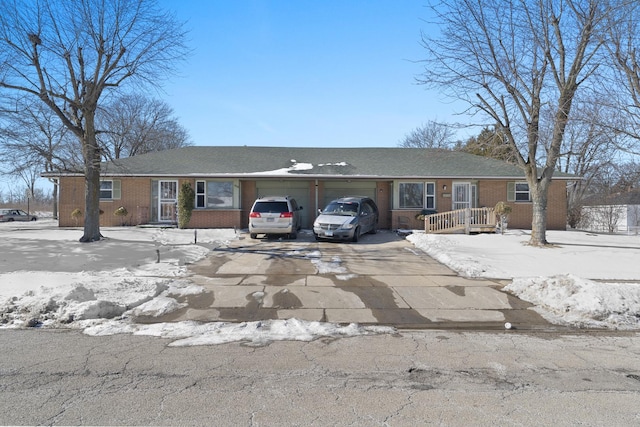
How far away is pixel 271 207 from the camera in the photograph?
53.0 feet

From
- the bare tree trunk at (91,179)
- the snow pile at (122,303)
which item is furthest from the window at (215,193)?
the snow pile at (122,303)

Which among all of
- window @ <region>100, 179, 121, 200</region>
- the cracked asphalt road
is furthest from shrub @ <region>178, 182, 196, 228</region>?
the cracked asphalt road

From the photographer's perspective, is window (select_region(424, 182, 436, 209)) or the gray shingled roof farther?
window (select_region(424, 182, 436, 209))

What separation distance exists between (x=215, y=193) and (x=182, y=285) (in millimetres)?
12937

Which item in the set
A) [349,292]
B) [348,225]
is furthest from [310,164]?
[349,292]

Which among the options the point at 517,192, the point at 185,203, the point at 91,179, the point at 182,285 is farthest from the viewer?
the point at 517,192

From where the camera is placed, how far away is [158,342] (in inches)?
204

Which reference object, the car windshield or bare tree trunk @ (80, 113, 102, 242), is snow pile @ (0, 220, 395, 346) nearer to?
bare tree trunk @ (80, 113, 102, 242)

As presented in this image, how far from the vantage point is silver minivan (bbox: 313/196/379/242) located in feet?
51.8

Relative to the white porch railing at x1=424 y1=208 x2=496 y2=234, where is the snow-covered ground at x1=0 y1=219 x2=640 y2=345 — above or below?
below

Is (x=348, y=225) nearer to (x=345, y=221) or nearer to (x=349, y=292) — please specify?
(x=345, y=221)

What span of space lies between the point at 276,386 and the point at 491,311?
14.7 ft

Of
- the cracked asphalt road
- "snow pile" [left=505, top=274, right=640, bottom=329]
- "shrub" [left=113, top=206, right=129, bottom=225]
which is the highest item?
"shrub" [left=113, top=206, right=129, bottom=225]

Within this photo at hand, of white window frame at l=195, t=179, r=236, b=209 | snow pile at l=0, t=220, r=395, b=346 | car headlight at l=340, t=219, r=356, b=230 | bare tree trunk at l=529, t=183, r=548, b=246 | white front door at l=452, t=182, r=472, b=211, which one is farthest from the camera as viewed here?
white front door at l=452, t=182, r=472, b=211
